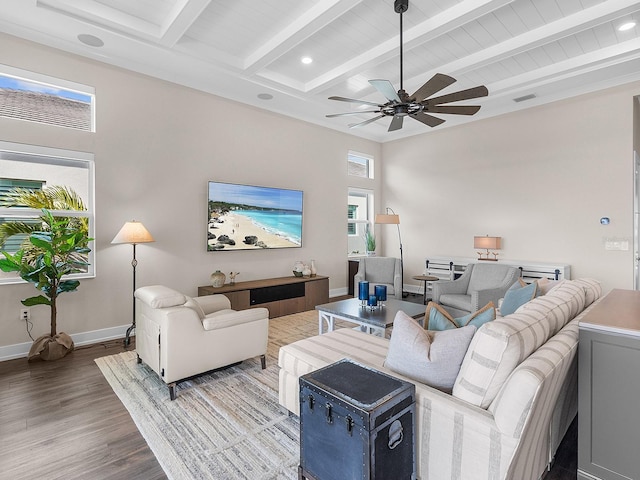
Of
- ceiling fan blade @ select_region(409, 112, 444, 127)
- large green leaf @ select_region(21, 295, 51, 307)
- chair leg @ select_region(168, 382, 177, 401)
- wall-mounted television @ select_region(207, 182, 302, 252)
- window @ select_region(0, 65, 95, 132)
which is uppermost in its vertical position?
window @ select_region(0, 65, 95, 132)

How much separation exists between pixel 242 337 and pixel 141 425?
951mm

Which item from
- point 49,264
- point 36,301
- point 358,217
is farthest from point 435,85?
point 358,217

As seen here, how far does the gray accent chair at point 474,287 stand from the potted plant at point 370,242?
2476mm

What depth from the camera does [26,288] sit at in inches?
139

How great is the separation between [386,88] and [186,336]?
2.55m

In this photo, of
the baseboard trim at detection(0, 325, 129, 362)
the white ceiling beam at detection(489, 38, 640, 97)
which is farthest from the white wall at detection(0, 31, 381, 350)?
the white ceiling beam at detection(489, 38, 640, 97)

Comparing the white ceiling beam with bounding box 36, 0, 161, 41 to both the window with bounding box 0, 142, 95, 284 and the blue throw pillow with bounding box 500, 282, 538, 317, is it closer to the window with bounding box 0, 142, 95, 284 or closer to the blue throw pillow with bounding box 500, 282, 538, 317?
the window with bounding box 0, 142, 95, 284

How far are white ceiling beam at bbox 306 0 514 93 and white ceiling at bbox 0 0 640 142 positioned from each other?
10 millimetres

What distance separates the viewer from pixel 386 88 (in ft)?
9.04

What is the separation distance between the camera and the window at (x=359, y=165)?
7047mm

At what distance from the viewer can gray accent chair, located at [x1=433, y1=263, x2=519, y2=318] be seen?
14.1 ft

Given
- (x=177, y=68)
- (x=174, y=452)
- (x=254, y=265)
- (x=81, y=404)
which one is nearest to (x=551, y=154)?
(x=254, y=265)

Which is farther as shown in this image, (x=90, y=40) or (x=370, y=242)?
(x=370, y=242)

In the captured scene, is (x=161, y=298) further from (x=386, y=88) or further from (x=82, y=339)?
(x=386, y=88)
